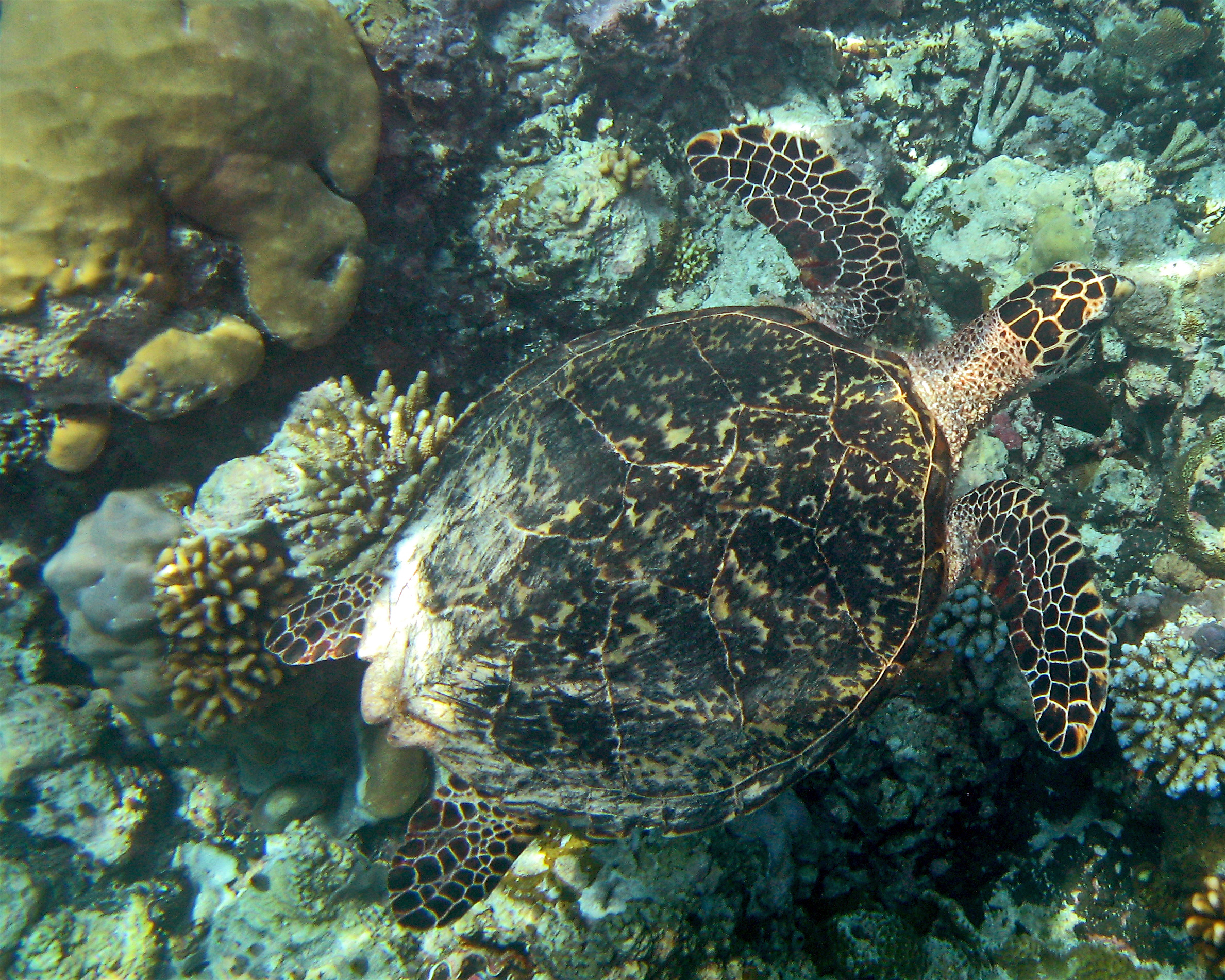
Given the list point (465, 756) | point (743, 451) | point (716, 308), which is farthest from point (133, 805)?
point (716, 308)

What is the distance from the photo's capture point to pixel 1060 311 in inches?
105

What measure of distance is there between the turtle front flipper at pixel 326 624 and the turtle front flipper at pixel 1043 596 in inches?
108

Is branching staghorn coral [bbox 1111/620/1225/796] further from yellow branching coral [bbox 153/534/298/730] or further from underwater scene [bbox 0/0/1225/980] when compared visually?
yellow branching coral [bbox 153/534/298/730]

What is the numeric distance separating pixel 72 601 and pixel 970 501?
14.6ft

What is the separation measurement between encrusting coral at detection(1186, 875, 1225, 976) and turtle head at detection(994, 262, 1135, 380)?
2.26 m

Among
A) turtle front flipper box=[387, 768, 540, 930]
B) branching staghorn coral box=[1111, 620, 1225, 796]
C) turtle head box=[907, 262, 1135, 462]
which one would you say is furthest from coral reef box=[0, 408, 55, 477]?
→ branching staghorn coral box=[1111, 620, 1225, 796]

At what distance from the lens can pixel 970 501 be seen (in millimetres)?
2730

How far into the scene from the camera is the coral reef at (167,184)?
7.04 feet

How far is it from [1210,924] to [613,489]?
2979mm

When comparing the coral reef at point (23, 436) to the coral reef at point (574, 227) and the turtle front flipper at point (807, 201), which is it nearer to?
the coral reef at point (574, 227)

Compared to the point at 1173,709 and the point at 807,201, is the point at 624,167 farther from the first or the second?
the point at 1173,709

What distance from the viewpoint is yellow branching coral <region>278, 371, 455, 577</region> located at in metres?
2.91

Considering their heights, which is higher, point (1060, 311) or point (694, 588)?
point (1060, 311)

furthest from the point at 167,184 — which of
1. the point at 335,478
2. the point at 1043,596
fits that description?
the point at 1043,596
